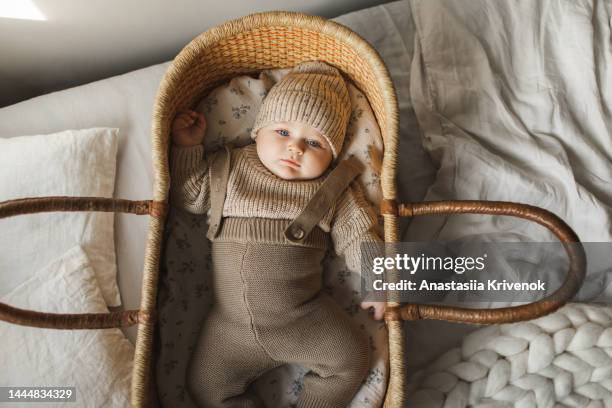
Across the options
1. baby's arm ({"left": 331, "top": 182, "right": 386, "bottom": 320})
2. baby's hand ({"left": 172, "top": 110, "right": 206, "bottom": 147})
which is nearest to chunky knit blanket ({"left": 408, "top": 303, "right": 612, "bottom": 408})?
baby's arm ({"left": 331, "top": 182, "right": 386, "bottom": 320})

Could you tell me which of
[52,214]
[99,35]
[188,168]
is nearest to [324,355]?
[188,168]

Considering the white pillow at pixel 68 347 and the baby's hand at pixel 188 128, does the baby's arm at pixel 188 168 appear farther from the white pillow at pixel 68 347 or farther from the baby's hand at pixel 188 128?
the white pillow at pixel 68 347

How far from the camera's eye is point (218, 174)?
3.46 feet

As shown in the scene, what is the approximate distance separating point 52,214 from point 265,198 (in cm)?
45

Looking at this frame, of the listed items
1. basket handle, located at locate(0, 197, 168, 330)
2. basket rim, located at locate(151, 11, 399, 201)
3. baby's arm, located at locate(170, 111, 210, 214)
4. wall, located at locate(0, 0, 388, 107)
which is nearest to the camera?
basket handle, located at locate(0, 197, 168, 330)

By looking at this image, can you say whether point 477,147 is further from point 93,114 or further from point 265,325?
point 93,114

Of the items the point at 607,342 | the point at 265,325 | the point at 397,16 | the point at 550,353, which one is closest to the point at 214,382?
the point at 265,325

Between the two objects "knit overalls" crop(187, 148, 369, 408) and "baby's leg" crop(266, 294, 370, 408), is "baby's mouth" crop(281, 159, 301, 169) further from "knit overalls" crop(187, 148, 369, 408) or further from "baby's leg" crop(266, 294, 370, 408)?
"baby's leg" crop(266, 294, 370, 408)

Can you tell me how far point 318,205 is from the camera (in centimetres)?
101

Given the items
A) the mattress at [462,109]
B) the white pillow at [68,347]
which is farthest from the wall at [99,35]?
the white pillow at [68,347]

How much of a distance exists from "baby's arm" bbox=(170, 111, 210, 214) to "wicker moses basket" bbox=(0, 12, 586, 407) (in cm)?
5

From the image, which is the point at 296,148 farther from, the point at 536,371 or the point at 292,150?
the point at 536,371

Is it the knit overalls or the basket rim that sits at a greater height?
the basket rim

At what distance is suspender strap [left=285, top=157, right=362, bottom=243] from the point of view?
999 mm
